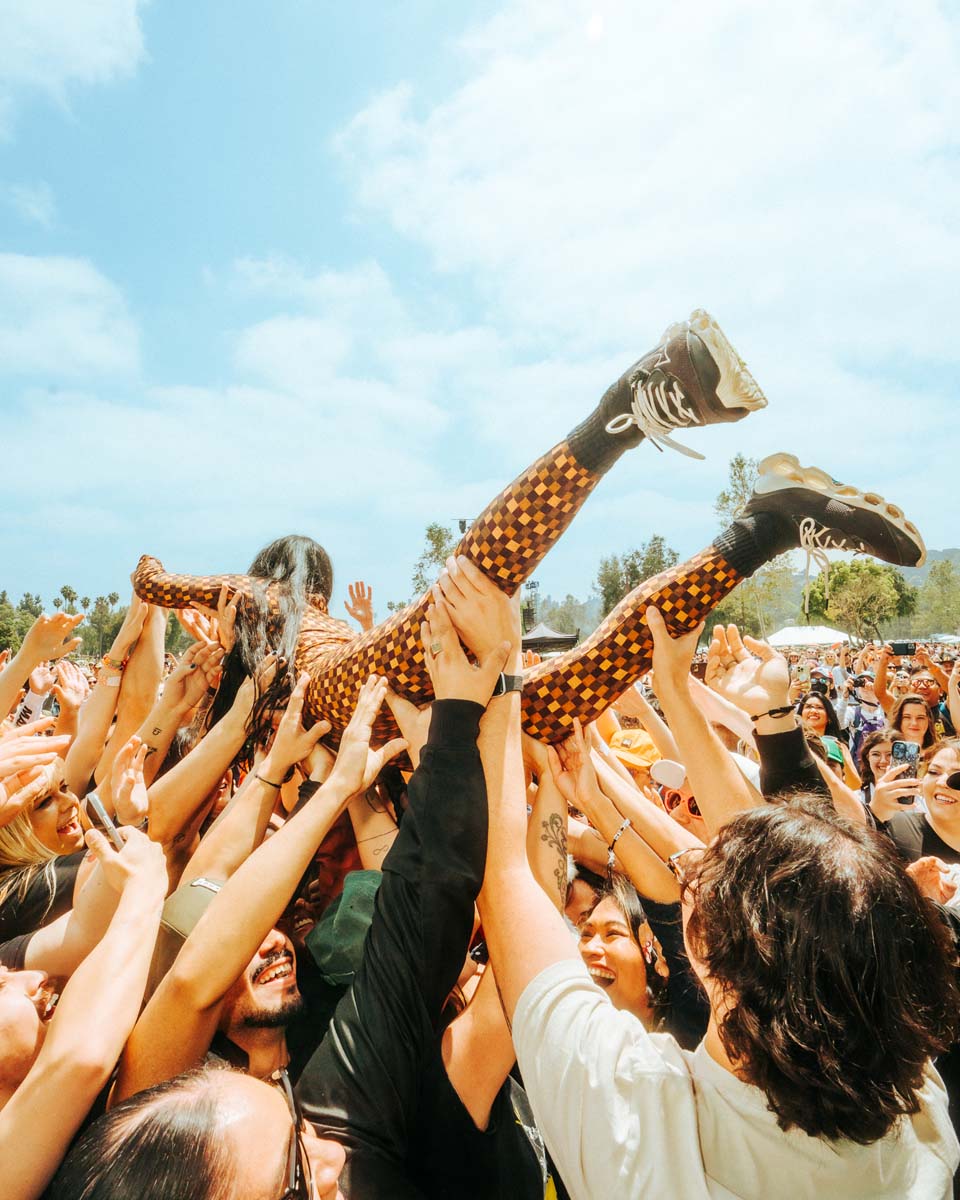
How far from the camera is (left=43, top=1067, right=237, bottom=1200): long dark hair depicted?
3.32 feet

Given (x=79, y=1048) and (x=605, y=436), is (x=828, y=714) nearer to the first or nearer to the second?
(x=605, y=436)

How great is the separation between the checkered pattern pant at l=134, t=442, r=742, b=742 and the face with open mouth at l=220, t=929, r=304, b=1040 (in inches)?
33.7

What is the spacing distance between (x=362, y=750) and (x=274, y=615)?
145cm

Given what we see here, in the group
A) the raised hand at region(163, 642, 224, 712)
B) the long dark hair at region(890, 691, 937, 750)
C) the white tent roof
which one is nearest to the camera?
the raised hand at region(163, 642, 224, 712)

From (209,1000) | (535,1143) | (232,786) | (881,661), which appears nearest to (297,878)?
(209,1000)

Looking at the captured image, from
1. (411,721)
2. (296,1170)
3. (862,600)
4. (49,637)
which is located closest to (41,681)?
(49,637)

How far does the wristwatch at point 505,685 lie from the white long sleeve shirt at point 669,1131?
70 cm

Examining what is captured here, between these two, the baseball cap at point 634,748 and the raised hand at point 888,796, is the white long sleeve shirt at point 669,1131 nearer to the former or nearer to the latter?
the raised hand at point 888,796

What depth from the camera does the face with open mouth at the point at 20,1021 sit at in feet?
5.10

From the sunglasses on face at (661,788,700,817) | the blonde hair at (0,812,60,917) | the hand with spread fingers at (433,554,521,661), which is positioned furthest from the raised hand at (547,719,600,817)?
the blonde hair at (0,812,60,917)

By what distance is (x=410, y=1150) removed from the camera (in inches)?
56.3

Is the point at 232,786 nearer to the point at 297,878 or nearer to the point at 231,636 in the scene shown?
the point at 231,636

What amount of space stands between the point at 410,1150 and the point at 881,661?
8435 millimetres

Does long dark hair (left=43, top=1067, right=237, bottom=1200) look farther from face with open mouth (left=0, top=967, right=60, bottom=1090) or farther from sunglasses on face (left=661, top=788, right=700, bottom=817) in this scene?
sunglasses on face (left=661, top=788, right=700, bottom=817)
